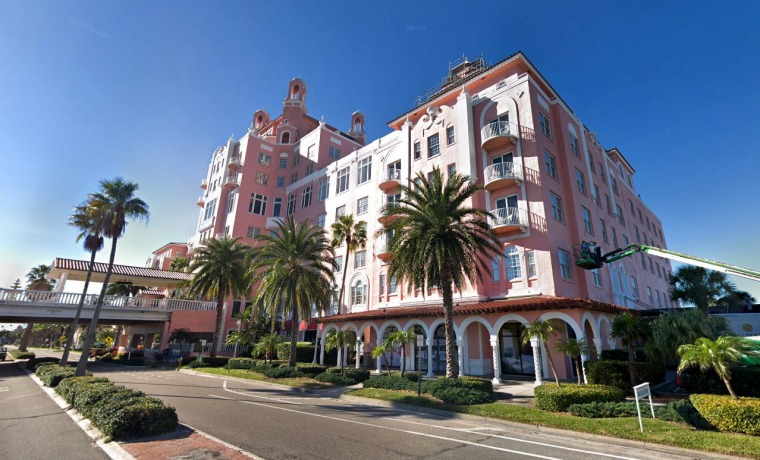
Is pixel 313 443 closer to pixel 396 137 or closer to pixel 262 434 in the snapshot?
pixel 262 434

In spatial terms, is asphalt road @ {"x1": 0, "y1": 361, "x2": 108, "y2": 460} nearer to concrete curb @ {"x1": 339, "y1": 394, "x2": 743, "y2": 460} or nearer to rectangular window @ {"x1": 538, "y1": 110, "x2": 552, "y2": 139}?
concrete curb @ {"x1": 339, "y1": 394, "x2": 743, "y2": 460}

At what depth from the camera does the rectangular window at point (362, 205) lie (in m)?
39.3

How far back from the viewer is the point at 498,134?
91.4ft

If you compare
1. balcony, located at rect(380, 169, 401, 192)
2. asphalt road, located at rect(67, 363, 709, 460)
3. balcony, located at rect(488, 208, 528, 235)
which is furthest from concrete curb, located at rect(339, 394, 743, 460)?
balcony, located at rect(380, 169, 401, 192)

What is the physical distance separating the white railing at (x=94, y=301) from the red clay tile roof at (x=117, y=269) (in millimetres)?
4895

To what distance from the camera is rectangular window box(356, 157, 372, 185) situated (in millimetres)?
40562

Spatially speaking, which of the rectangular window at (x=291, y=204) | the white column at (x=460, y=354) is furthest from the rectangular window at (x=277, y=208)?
the white column at (x=460, y=354)

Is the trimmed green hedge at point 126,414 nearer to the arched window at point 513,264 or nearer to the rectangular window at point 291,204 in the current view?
the arched window at point 513,264

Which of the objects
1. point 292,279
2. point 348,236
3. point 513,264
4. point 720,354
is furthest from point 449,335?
point 348,236

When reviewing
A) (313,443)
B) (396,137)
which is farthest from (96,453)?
(396,137)

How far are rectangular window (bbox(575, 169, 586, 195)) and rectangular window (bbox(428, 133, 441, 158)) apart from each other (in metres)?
11.6

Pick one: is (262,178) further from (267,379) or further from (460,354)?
(460,354)

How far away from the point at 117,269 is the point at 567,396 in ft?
159

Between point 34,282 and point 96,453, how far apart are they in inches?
2923
